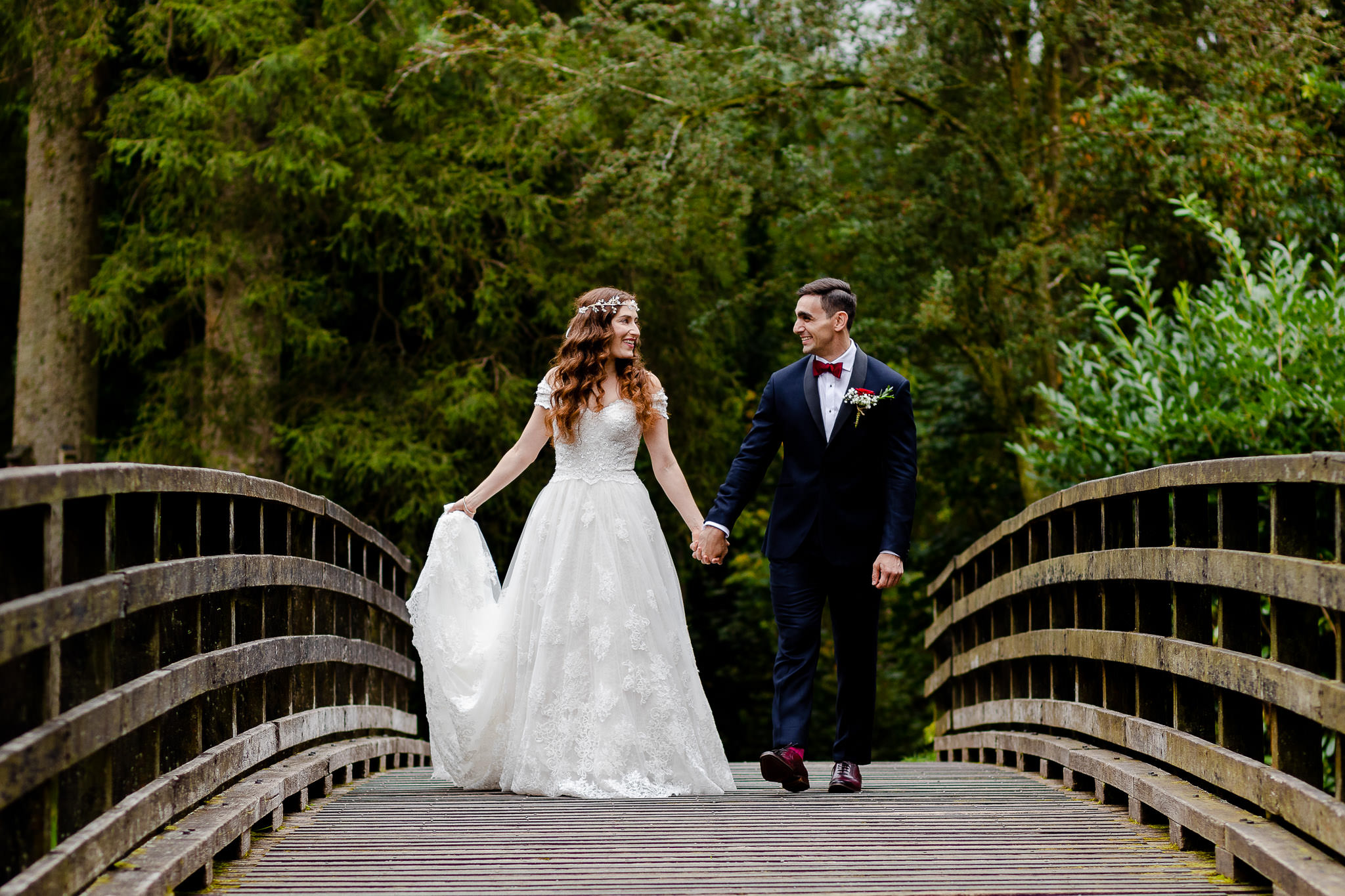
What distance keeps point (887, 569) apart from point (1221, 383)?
157 inches

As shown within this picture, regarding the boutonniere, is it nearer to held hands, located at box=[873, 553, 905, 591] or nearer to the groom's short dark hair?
the groom's short dark hair

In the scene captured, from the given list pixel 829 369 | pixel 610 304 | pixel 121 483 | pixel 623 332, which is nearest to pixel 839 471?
pixel 829 369

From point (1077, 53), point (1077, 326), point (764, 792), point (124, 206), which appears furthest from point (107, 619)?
point (1077, 53)

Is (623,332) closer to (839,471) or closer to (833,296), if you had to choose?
(833,296)

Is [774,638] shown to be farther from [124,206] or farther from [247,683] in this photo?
[247,683]

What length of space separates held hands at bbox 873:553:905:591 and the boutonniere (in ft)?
1.78

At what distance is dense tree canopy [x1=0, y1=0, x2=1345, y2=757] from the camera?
13797 mm

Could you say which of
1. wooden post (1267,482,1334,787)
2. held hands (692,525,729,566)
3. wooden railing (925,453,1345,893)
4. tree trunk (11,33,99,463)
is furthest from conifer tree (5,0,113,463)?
wooden post (1267,482,1334,787)

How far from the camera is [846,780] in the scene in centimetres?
579

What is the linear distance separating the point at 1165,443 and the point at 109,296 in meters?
10.6

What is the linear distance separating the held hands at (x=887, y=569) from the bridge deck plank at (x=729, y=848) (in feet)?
2.69

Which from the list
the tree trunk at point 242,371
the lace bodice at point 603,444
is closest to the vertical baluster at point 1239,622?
the lace bodice at point 603,444

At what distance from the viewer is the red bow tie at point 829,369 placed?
5.85 meters

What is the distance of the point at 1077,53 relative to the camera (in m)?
16.9
